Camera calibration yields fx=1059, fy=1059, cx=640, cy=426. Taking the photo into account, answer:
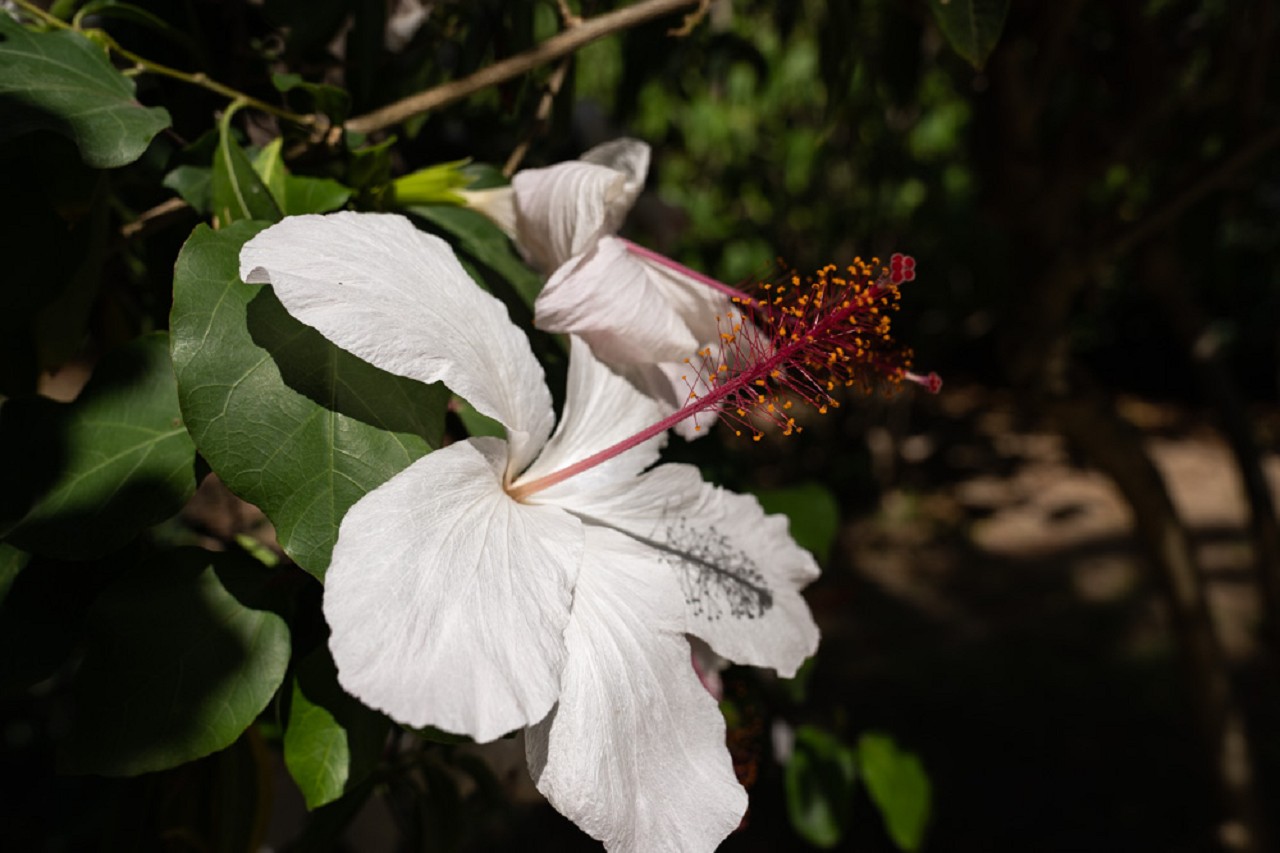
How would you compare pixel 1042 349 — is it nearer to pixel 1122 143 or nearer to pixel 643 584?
pixel 1122 143

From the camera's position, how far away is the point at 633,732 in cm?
61

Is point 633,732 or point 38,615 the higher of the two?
point 633,732

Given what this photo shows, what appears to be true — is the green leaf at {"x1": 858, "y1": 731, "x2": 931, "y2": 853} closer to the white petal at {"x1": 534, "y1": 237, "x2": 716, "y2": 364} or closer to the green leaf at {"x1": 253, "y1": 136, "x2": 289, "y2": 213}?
the white petal at {"x1": 534, "y1": 237, "x2": 716, "y2": 364}

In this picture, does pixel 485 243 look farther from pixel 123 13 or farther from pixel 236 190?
pixel 123 13

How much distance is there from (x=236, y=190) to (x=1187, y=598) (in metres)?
1.83

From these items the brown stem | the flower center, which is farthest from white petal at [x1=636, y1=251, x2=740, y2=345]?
the brown stem

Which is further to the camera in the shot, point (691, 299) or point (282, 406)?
point (691, 299)

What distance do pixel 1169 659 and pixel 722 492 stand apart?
3.00m

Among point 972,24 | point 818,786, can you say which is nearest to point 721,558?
point 972,24

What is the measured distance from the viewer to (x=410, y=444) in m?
0.60

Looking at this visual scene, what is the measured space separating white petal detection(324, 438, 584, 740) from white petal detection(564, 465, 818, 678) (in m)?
0.10

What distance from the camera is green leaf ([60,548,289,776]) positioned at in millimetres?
637

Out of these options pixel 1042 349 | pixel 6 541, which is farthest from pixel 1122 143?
pixel 6 541

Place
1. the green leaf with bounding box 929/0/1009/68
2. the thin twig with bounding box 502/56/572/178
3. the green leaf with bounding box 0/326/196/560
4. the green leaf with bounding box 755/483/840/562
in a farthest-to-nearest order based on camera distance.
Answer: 1. the green leaf with bounding box 755/483/840/562
2. the thin twig with bounding box 502/56/572/178
3. the green leaf with bounding box 929/0/1009/68
4. the green leaf with bounding box 0/326/196/560
